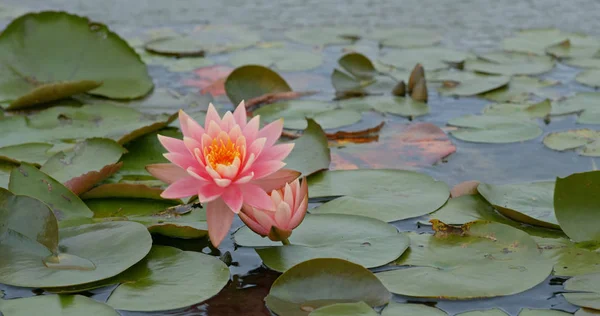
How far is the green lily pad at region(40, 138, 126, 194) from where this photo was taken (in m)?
2.42

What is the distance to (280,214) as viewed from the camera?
6.48 ft

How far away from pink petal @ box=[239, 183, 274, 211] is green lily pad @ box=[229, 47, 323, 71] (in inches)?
95.1

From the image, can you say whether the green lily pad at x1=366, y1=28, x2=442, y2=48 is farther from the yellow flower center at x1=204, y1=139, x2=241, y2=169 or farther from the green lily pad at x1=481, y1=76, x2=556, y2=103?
the yellow flower center at x1=204, y1=139, x2=241, y2=169

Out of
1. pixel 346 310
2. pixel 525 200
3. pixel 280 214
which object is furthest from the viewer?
pixel 525 200

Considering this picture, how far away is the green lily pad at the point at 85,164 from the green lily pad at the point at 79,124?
13 cm

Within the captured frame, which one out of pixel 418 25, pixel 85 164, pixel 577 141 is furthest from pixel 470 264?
pixel 418 25

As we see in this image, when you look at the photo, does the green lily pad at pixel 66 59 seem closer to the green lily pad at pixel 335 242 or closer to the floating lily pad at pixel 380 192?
the floating lily pad at pixel 380 192

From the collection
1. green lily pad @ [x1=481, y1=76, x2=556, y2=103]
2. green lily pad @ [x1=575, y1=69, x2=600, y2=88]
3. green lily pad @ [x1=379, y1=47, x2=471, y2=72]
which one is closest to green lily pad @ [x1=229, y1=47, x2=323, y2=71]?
green lily pad @ [x1=379, y1=47, x2=471, y2=72]

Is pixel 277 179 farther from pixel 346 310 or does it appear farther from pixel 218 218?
pixel 346 310

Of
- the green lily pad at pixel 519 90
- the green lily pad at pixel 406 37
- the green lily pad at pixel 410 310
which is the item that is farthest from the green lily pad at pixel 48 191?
the green lily pad at pixel 406 37

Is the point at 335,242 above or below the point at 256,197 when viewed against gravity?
below

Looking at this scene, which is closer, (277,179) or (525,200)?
(277,179)

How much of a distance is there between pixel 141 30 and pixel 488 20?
254 centimetres

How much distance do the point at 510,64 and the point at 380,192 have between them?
6.82 ft
